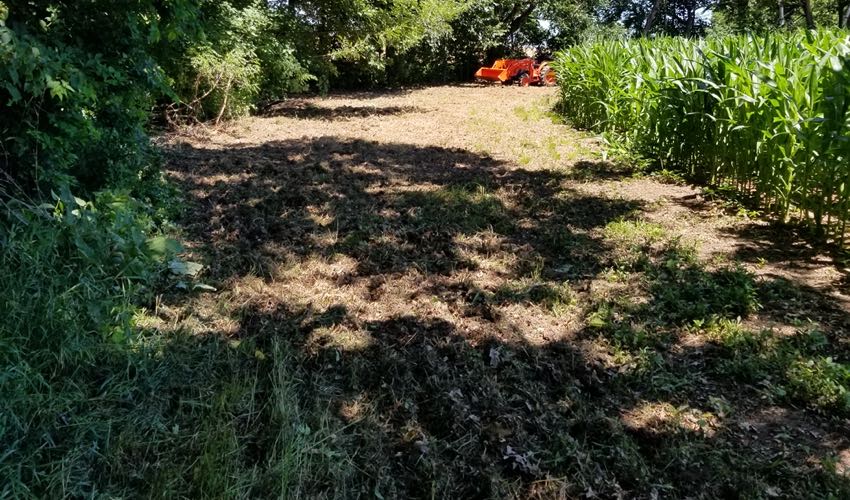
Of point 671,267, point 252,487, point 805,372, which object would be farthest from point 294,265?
A: point 805,372

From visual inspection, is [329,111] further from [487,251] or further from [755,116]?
[755,116]

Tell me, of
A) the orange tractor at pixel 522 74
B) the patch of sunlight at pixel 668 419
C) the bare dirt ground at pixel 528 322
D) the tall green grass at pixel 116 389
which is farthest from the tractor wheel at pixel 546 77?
the tall green grass at pixel 116 389

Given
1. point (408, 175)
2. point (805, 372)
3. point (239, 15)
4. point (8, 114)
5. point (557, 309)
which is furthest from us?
point (239, 15)

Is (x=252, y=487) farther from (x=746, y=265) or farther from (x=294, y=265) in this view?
(x=746, y=265)

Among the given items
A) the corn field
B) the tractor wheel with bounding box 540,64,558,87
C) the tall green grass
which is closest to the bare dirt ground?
the tall green grass

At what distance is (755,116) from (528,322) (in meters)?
2.99

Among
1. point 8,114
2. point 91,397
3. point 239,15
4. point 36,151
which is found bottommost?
point 91,397

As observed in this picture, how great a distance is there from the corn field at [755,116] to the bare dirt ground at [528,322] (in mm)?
372

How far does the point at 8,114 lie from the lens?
3.00 meters

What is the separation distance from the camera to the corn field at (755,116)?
3.83 metres

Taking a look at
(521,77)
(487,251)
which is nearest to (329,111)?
(487,251)

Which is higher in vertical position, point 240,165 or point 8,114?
point 8,114

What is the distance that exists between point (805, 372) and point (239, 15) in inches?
366

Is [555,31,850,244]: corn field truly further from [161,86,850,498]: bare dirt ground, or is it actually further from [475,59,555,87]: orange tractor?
[475,59,555,87]: orange tractor
